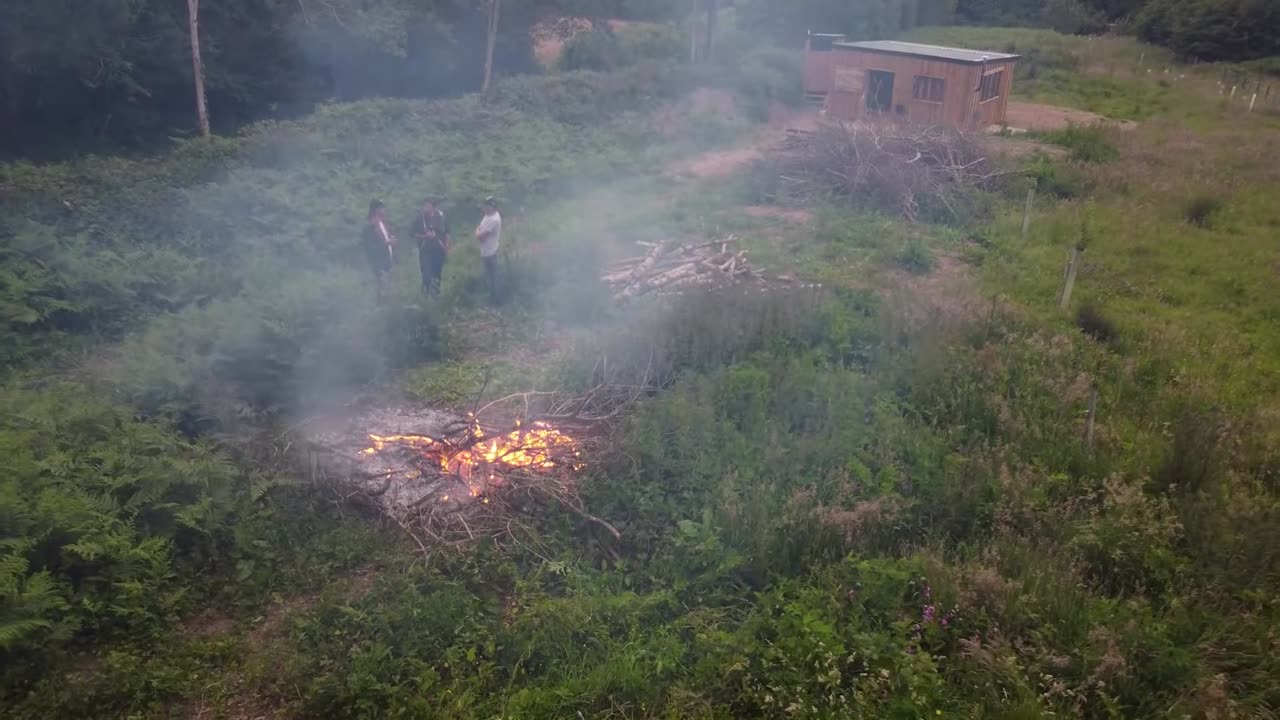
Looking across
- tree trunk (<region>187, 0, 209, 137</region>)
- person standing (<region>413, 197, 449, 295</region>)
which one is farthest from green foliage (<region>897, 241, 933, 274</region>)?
tree trunk (<region>187, 0, 209, 137</region>)

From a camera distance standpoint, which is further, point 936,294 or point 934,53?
point 934,53

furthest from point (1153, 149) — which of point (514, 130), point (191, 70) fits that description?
point (191, 70)

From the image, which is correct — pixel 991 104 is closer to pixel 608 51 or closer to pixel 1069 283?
pixel 1069 283

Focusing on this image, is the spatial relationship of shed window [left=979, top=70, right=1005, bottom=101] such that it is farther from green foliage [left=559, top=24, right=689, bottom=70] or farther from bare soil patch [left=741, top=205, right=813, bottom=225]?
green foliage [left=559, top=24, right=689, bottom=70]

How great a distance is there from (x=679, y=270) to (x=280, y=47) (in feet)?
55.1

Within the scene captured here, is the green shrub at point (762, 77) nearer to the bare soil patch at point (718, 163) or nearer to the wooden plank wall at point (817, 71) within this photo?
the wooden plank wall at point (817, 71)

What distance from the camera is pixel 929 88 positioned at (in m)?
21.6

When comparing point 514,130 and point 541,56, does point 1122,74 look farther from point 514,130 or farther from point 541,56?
point 514,130

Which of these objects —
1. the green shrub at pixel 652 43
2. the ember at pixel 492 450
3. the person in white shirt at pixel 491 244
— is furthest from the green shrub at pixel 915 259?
the green shrub at pixel 652 43

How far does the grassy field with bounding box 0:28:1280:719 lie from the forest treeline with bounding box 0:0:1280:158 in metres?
10.8

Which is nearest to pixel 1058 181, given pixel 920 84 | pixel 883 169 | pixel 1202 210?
pixel 1202 210

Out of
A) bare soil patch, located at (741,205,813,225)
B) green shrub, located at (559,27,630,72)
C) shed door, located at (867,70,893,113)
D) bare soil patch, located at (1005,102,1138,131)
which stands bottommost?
bare soil patch, located at (741,205,813,225)

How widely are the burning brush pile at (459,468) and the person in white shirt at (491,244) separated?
332 centimetres

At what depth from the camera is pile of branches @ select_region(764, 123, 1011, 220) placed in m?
15.0
